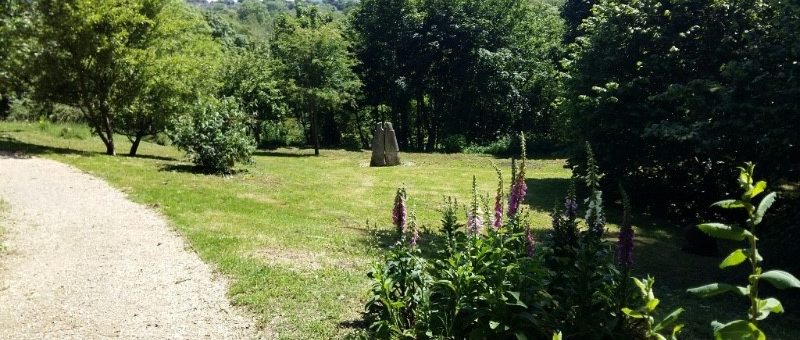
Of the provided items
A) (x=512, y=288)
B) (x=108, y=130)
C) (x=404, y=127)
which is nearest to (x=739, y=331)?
(x=512, y=288)

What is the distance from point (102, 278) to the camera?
24.3 feet

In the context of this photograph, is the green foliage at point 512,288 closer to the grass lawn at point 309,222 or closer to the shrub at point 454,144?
the grass lawn at point 309,222

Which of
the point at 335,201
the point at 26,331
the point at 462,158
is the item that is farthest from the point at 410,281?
the point at 462,158

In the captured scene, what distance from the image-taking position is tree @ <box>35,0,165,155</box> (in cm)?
1676

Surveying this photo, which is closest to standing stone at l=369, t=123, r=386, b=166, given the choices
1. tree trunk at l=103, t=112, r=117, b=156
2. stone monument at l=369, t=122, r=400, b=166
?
stone monument at l=369, t=122, r=400, b=166

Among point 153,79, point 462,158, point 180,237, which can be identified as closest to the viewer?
point 180,237

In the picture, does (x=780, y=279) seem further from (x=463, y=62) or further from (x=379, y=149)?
(x=463, y=62)

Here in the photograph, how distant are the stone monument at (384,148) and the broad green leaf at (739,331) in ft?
68.7

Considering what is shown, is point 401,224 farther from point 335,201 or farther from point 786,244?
point 335,201

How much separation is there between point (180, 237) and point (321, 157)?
1686 cm

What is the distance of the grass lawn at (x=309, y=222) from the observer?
21.9ft

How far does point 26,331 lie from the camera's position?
5.80 meters

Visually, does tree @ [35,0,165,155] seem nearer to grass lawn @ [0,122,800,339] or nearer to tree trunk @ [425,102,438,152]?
grass lawn @ [0,122,800,339]

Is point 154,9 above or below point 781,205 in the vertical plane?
above
